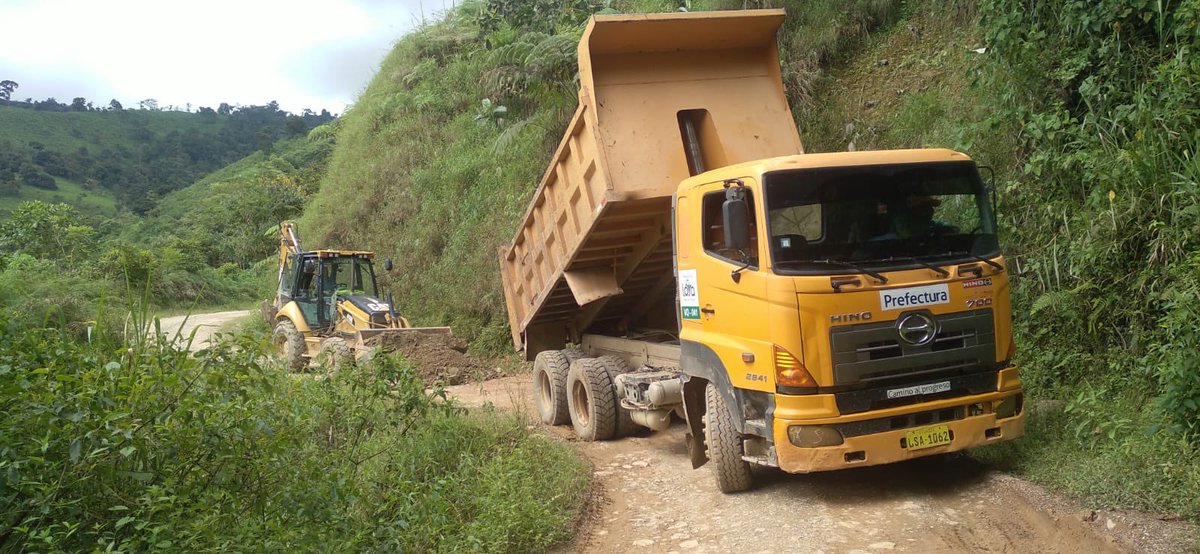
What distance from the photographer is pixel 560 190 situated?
743 centimetres

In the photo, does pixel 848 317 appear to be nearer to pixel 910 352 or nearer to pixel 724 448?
pixel 910 352

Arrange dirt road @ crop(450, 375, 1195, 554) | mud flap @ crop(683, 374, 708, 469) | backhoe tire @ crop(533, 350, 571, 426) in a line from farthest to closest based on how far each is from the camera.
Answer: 1. backhoe tire @ crop(533, 350, 571, 426)
2. mud flap @ crop(683, 374, 708, 469)
3. dirt road @ crop(450, 375, 1195, 554)

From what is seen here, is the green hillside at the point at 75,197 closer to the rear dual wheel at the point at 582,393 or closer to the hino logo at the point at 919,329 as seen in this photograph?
the rear dual wheel at the point at 582,393

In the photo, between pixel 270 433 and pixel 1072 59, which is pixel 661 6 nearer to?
pixel 1072 59

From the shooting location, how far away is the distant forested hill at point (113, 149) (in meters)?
48.3

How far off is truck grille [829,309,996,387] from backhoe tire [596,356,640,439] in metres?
3.07

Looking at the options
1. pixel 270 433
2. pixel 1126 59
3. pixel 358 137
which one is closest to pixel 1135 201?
pixel 1126 59

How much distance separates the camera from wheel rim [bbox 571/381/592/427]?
8.10m

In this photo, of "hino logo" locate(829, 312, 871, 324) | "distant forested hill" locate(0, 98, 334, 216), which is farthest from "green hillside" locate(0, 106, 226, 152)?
"hino logo" locate(829, 312, 871, 324)

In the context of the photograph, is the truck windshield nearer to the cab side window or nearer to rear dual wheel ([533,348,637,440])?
the cab side window

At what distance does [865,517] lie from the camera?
16.4 ft

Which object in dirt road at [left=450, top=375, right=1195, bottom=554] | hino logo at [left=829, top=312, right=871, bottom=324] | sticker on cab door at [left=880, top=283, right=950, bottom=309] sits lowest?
dirt road at [left=450, top=375, right=1195, bottom=554]

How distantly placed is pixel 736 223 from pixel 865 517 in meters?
1.91

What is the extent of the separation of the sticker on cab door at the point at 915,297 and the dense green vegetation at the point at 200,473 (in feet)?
7.84
